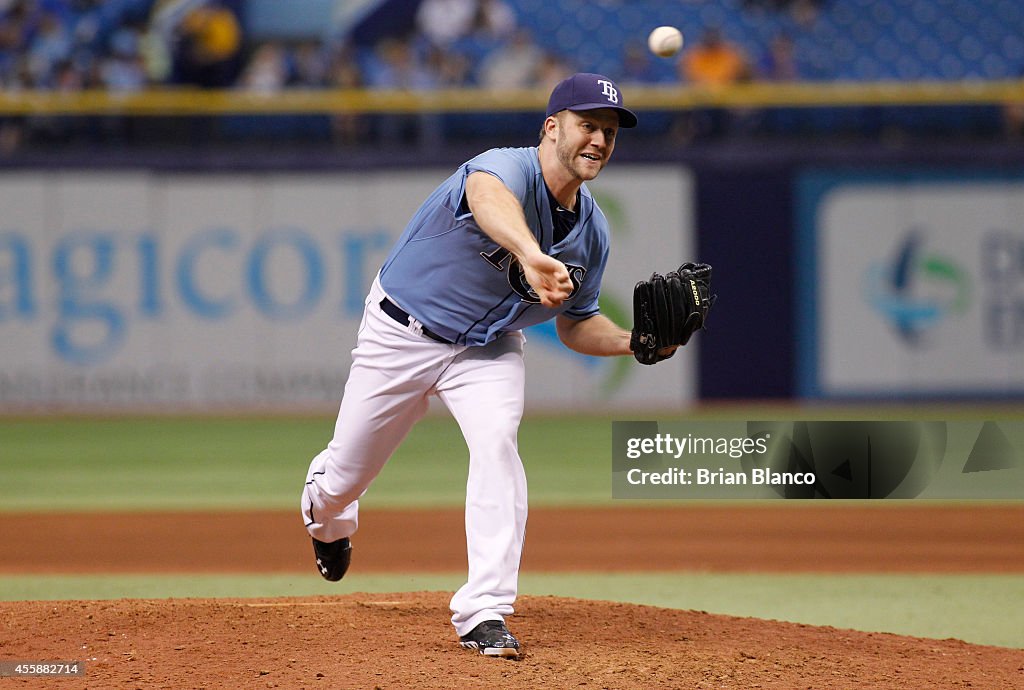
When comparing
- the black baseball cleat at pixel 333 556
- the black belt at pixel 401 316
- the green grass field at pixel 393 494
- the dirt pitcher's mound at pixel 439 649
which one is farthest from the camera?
the green grass field at pixel 393 494

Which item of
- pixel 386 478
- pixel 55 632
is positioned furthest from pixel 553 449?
pixel 55 632

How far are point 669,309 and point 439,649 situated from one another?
1235 mm

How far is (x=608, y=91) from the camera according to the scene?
149 inches

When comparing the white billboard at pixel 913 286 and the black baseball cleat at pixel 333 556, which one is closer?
the black baseball cleat at pixel 333 556

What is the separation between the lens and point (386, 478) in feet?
30.7

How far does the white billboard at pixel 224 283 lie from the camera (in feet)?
42.7

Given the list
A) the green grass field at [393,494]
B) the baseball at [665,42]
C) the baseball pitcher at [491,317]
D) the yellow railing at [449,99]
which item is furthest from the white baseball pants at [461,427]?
the yellow railing at [449,99]

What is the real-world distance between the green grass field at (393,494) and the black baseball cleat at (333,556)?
61 centimetres

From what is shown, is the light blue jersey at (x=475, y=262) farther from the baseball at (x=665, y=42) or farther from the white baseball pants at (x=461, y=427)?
the baseball at (x=665, y=42)

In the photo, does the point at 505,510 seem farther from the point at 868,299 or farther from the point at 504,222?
the point at 868,299

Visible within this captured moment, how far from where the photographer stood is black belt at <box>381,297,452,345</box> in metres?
4.08

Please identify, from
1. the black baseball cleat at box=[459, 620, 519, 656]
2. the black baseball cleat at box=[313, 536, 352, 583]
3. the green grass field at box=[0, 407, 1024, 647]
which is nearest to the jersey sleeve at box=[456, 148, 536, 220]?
the black baseball cleat at box=[459, 620, 519, 656]

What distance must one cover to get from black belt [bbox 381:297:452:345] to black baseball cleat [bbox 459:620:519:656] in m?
0.88

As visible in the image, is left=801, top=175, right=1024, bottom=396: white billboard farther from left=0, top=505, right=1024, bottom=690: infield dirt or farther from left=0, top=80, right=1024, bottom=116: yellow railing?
left=0, top=505, right=1024, bottom=690: infield dirt
